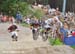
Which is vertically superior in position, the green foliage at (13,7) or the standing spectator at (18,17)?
the green foliage at (13,7)

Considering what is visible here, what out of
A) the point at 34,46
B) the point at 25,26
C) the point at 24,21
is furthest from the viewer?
the point at 24,21

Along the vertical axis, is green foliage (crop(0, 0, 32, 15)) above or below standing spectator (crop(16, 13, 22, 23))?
above

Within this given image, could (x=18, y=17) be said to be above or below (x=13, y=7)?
below

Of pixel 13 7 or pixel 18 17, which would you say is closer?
pixel 18 17

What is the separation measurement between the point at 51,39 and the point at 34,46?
253 cm

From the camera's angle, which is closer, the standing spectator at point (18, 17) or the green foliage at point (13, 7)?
the standing spectator at point (18, 17)

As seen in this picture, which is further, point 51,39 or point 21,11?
point 21,11

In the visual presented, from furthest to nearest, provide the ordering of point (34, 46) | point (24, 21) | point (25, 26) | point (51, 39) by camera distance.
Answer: point (24, 21), point (25, 26), point (51, 39), point (34, 46)

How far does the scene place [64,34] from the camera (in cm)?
1827

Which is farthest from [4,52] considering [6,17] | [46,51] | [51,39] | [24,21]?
[6,17]

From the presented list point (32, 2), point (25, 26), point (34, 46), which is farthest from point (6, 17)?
point (34, 46)

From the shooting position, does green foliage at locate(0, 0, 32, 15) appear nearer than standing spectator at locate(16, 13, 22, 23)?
No

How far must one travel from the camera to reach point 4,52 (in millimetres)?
14492

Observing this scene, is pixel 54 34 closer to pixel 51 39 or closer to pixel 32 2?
pixel 51 39
